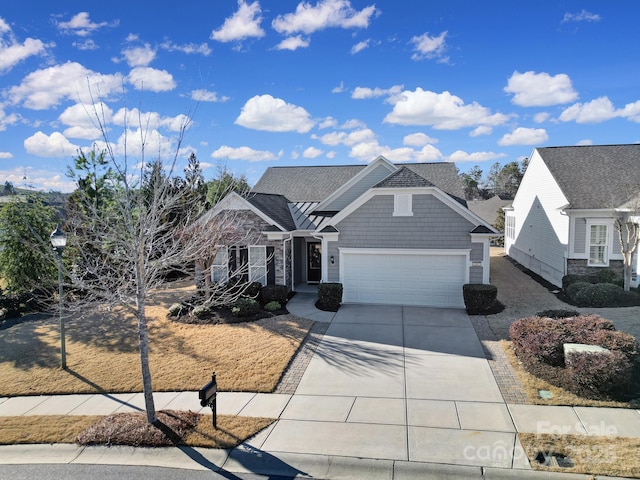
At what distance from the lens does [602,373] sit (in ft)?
27.3

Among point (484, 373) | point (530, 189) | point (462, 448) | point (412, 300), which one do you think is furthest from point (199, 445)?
point (530, 189)

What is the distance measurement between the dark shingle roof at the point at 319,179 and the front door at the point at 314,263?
309cm

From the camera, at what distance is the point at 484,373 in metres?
9.88

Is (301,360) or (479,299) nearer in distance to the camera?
(301,360)

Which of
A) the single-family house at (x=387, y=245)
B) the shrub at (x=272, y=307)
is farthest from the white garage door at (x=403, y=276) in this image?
the shrub at (x=272, y=307)

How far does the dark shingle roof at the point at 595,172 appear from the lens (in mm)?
17484

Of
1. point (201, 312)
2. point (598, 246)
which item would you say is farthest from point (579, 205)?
point (201, 312)

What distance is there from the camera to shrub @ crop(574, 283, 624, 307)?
14.9 meters

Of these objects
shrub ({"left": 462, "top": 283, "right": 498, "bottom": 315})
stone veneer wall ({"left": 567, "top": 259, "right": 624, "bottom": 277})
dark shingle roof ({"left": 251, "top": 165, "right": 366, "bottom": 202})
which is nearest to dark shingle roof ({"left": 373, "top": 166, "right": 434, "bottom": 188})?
shrub ({"left": 462, "top": 283, "right": 498, "bottom": 315})

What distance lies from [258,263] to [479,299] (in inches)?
352

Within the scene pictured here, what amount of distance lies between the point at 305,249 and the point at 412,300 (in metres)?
6.23

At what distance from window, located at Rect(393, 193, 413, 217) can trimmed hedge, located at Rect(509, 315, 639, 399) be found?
6068 mm

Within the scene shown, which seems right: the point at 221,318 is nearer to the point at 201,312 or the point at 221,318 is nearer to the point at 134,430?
the point at 201,312

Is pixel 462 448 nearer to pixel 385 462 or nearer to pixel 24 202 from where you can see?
pixel 385 462
